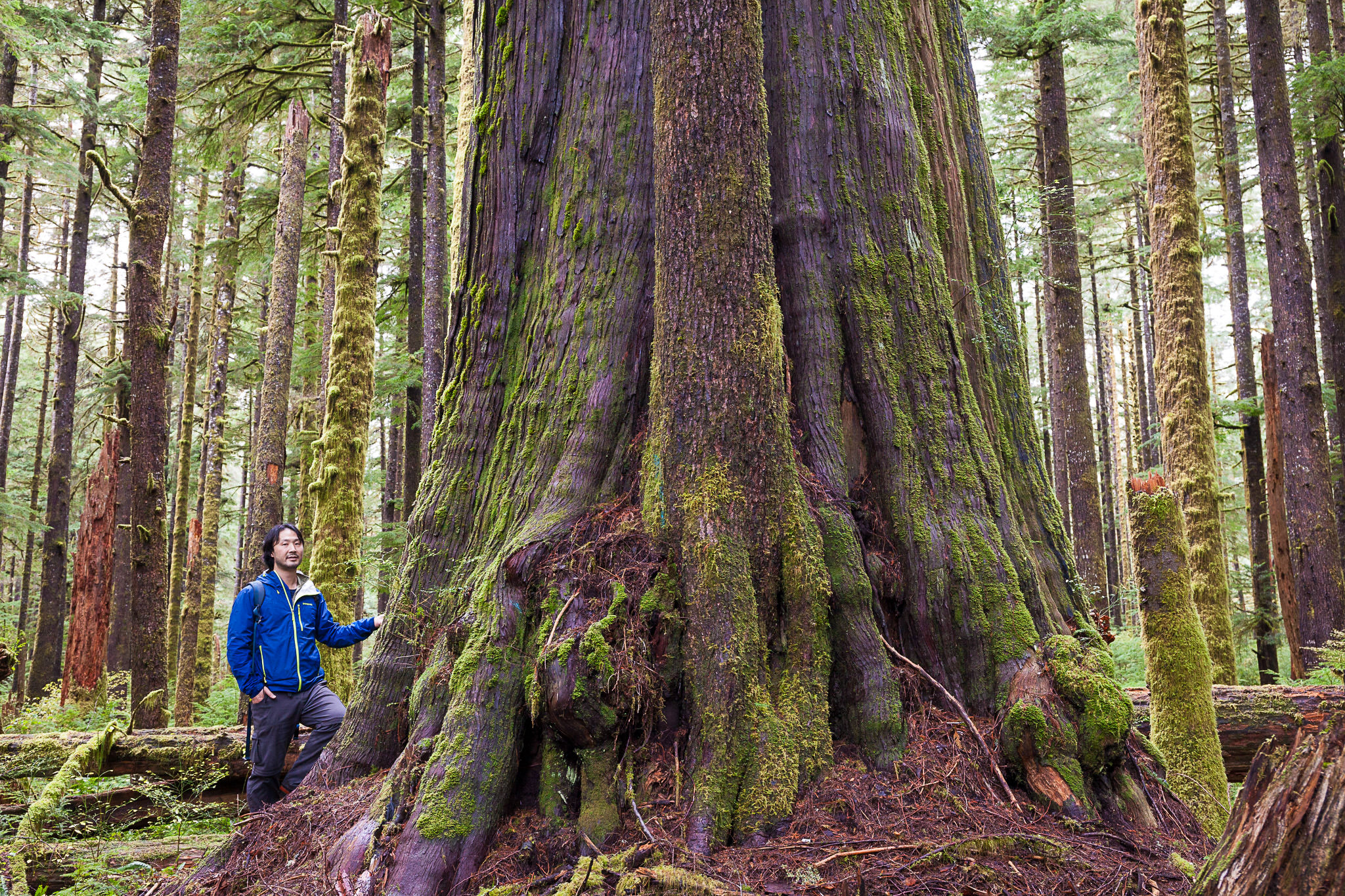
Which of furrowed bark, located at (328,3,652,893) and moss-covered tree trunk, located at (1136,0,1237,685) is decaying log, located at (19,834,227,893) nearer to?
furrowed bark, located at (328,3,652,893)

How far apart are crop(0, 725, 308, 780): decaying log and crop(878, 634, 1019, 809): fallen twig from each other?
542cm

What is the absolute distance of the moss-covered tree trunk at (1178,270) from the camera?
7.79 meters

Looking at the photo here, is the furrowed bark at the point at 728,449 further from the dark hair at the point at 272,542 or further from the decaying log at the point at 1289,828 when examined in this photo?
the dark hair at the point at 272,542

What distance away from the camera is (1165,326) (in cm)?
797

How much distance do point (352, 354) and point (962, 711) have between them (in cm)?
740

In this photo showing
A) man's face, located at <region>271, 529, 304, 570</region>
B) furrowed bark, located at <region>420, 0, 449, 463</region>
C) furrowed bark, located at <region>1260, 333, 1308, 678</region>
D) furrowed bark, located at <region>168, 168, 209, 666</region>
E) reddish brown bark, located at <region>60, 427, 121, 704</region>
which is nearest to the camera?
man's face, located at <region>271, 529, 304, 570</region>

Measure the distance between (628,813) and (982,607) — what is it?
6.14ft

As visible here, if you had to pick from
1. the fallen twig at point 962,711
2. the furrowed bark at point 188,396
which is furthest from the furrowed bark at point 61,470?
the fallen twig at point 962,711

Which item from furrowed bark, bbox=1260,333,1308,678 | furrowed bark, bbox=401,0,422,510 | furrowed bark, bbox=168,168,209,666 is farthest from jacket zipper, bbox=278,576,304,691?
furrowed bark, bbox=1260,333,1308,678

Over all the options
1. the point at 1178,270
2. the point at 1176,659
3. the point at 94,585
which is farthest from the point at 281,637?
the point at 94,585

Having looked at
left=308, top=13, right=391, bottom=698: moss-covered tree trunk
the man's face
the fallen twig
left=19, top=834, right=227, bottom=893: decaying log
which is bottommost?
left=19, top=834, right=227, bottom=893: decaying log

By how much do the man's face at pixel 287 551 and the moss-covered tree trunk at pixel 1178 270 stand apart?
7.91 meters

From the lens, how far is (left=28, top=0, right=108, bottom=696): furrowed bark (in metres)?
15.9

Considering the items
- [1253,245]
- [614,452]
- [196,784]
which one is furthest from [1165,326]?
[1253,245]
